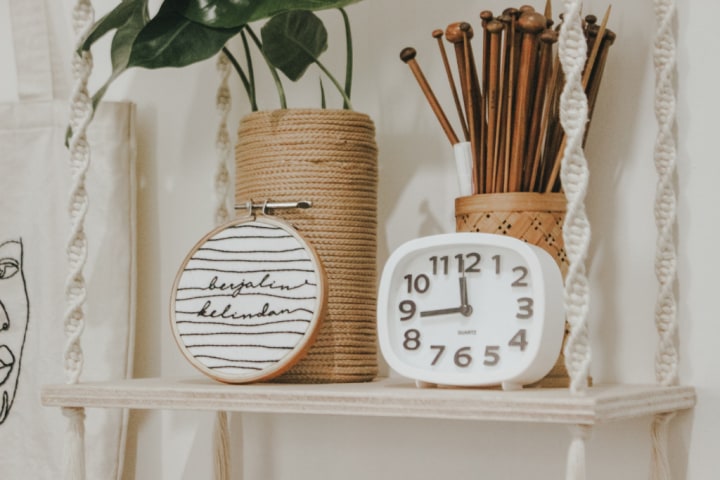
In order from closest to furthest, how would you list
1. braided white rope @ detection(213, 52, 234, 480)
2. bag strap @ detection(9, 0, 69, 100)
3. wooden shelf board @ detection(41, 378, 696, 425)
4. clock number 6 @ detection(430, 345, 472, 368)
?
wooden shelf board @ detection(41, 378, 696, 425) < clock number 6 @ detection(430, 345, 472, 368) < braided white rope @ detection(213, 52, 234, 480) < bag strap @ detection(9, 0, 69, 100)

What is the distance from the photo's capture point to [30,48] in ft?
4.04

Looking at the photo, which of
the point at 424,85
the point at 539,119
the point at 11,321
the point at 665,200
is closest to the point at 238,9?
the point at 424,85

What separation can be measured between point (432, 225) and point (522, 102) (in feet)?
0.72

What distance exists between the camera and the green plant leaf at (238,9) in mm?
868

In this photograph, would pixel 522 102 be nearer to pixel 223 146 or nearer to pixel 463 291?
pixel 463 291

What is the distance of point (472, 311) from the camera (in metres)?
0.82

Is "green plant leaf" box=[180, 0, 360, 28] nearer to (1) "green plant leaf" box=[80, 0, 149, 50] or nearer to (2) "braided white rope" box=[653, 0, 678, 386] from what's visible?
(1) "green plant leaf" box=[80, 0, 149, 50]

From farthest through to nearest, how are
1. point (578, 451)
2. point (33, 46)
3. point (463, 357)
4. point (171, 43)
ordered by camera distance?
point (33, 46) < point (171, 43) < point (463, 357) < point (578, 451)

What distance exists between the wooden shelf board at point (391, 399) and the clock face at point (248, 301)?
0.03 meters

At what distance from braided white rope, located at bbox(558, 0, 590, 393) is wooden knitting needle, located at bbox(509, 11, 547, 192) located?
4.2 inches

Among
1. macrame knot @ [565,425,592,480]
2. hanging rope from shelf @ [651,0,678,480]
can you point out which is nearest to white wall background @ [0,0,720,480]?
hanging rope from shelf @ [651,0,678,480]

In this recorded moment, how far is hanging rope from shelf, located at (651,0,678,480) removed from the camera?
2.87ft

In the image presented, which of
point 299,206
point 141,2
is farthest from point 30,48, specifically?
point 299,206

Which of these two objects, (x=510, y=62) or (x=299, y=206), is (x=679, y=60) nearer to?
(x=510, y=62)
